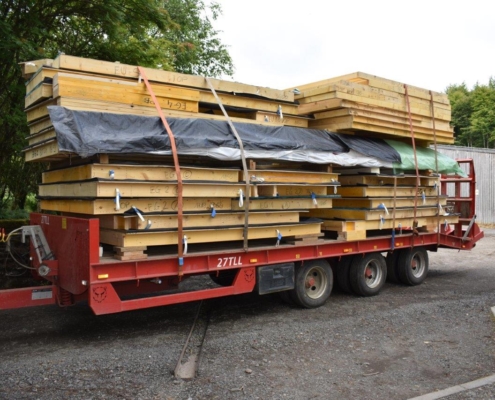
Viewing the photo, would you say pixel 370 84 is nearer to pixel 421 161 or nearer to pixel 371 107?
pixel 371 107

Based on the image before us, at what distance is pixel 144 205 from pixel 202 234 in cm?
94

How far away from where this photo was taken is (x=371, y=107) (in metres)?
9.16

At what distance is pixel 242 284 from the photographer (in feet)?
24.1

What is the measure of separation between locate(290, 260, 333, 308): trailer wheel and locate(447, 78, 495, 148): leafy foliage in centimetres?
5045

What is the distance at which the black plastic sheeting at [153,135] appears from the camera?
5949 mm

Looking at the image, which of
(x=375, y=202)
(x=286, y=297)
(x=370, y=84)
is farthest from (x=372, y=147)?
(x=286, y=297)

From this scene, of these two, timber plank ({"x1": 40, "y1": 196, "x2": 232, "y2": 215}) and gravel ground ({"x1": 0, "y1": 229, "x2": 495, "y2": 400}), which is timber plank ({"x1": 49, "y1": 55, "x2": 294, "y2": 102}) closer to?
timber plank ({"x1": 40, "y1": 196, "x2": 232, "y2": 215})

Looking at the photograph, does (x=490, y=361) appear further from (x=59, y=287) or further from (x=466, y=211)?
(x=466, y=211)

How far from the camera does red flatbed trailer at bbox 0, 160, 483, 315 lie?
607 centimetres

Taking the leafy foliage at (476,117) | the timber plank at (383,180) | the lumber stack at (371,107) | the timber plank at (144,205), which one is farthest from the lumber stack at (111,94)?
the leafy foliage at (476,117)

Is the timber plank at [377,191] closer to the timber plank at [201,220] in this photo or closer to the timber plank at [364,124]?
the timber plank at [364,124]

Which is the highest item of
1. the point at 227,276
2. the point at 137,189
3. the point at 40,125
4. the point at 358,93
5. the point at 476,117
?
the point at 476,117

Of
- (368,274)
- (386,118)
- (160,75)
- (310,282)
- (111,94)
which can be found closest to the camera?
(111,94)

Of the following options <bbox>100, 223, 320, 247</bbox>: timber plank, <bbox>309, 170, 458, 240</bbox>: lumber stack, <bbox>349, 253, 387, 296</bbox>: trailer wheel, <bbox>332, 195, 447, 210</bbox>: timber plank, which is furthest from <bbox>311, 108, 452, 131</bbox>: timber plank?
<bbox>349, 253, 387, 296</bbox>: trailer wheel
